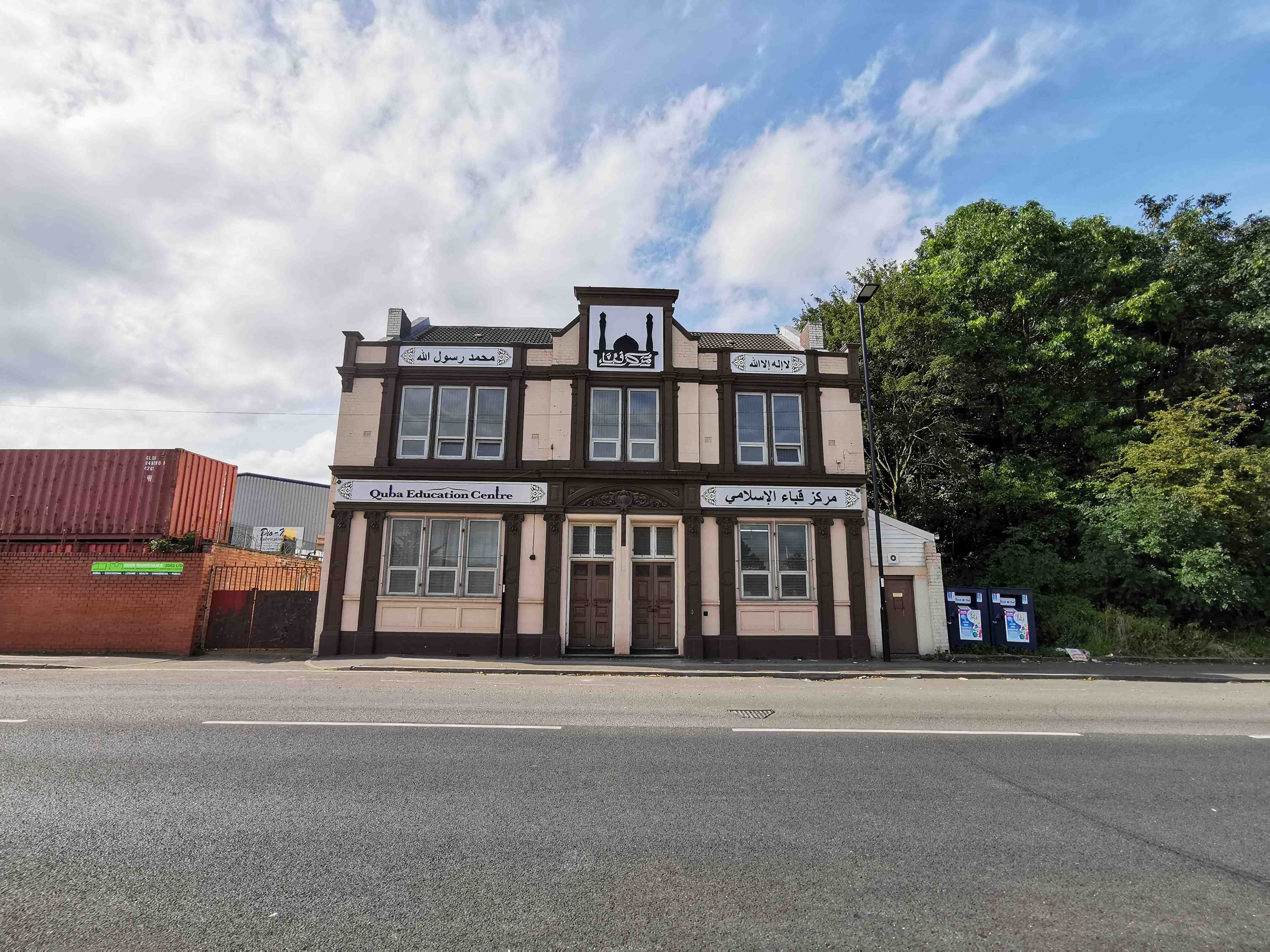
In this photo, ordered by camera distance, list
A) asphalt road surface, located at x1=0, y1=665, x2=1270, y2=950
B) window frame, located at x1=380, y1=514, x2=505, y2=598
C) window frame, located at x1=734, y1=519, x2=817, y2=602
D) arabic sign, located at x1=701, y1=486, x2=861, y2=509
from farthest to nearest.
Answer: arabic sign, located at x1=701, y1=486, x2=861, y2=509, window frame, located at x1=734, y1=519, x2=817, y2=602, window frame, located at x1=380, y1=514, x2=505, y2=598, asphalt road surface, located at x1=0, y1=665, x2=1270, y2=950

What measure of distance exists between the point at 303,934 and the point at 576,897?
1.39 meters

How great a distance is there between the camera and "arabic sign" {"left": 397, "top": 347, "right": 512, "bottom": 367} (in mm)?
19062

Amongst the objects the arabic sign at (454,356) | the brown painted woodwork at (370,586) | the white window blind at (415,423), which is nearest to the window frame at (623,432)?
the arabic sign at (454,356)

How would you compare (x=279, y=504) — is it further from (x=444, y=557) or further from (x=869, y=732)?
(x=869, y=732)

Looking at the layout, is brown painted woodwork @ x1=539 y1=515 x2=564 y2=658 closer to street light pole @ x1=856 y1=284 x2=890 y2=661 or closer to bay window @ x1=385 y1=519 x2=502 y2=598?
bay window @ x1=385 y1=519 x2=502 y2=598

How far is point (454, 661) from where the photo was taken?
15906mm

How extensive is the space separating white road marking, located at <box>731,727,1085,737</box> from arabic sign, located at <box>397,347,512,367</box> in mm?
13867

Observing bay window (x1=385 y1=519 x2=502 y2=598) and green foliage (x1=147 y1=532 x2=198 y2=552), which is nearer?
bay window (x1=385 y1=519 x2=502 y2=598)

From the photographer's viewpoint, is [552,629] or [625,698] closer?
[625,698]

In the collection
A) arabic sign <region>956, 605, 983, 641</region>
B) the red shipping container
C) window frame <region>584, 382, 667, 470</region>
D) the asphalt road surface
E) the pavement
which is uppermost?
window frame <region>584, 382, 667, 470</region>

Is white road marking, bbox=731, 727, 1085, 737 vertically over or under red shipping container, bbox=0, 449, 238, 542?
under

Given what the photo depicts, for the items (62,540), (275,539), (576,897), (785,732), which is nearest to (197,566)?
(62,540)

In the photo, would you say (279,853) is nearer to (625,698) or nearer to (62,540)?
(625,698)

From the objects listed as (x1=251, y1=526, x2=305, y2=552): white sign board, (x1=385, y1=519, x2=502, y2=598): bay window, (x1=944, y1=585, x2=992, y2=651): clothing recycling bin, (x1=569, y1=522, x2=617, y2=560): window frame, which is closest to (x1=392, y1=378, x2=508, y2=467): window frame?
(x1=385, y1=519, x2=502, y2=598): bay window
